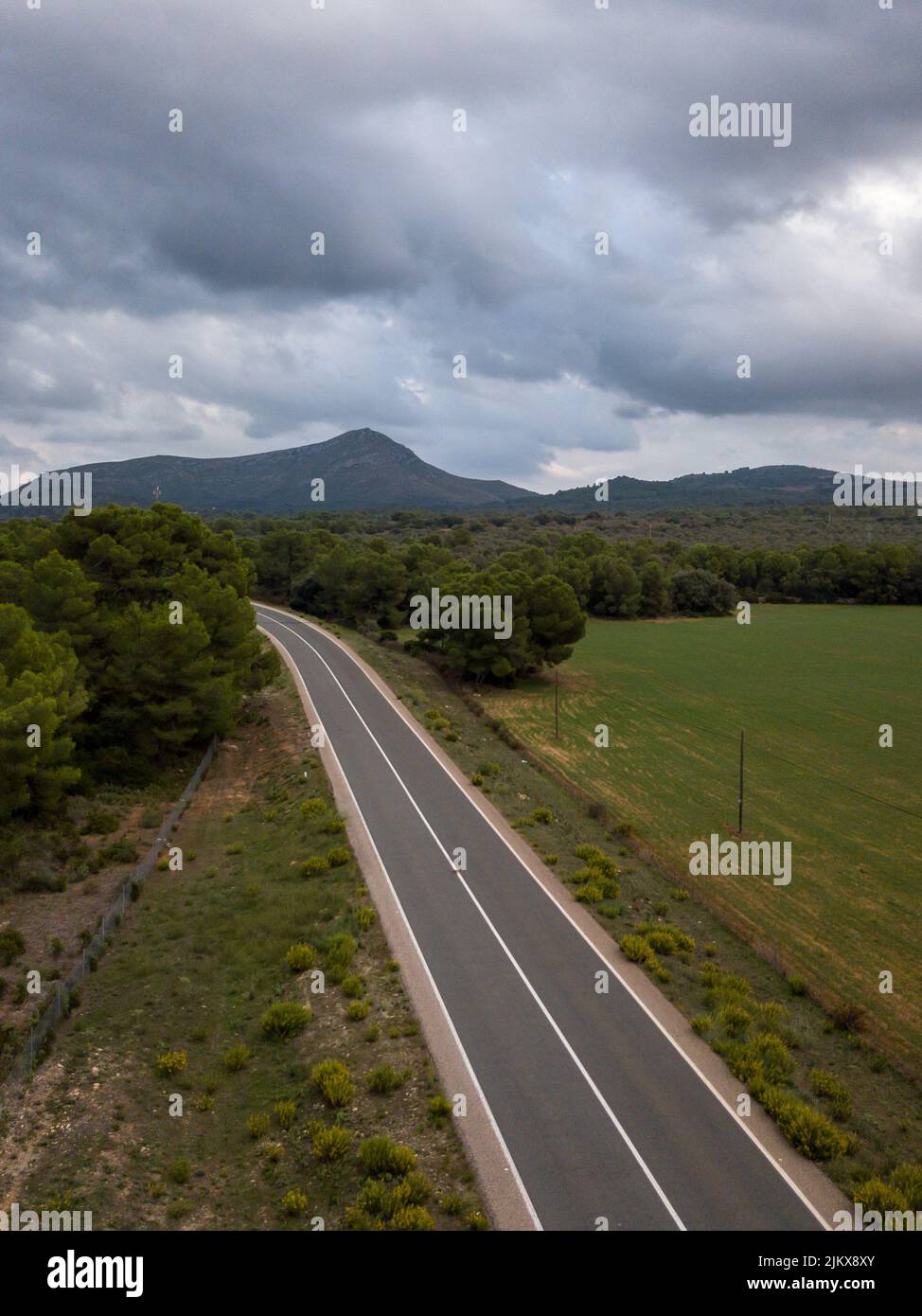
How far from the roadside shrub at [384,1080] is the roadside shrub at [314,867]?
1126cm

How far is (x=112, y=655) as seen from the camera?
3966cm

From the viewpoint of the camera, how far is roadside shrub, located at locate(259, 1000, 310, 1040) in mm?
19125

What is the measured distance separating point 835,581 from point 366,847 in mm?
121536

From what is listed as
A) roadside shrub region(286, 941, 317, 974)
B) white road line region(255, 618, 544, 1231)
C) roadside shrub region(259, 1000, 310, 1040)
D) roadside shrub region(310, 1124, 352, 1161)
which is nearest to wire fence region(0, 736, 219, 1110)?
roadside shrub region(259, 1000, 310, 1040)

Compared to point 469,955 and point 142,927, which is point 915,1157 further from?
point 142,927

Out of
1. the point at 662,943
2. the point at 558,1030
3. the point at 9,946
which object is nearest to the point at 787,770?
the point at 662,943

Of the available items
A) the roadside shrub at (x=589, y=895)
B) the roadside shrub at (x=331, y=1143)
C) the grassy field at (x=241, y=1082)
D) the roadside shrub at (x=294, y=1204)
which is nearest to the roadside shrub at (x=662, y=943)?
the roadside shrub at (x=589, y=895)

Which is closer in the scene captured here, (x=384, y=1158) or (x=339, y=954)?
(x=384, y=1158)

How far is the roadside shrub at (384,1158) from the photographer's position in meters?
14.2

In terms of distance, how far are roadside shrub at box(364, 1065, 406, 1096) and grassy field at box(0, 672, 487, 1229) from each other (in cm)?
3

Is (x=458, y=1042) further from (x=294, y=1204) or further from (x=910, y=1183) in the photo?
(x=910, y=1183)

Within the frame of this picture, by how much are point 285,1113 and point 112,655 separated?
28960 mm
